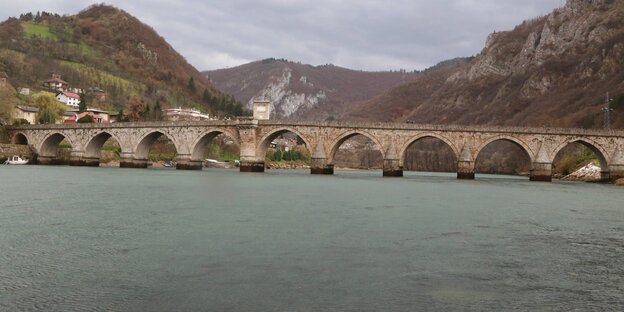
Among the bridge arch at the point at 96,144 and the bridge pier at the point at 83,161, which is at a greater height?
the bridge arch at the point at 96,144

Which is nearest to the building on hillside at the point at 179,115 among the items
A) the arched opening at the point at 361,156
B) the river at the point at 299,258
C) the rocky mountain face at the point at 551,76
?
the arched opening at the point at 361,156

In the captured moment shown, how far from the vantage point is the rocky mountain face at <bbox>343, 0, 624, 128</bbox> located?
343ft

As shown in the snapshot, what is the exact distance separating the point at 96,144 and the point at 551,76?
102 metres

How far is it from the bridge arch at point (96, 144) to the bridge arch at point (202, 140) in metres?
11.3

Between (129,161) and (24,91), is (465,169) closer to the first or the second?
(129,161)

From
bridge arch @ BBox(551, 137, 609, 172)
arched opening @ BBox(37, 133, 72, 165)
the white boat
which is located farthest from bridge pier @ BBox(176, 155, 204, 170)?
bridge arch @ BBox(551, 137, 609, 172)

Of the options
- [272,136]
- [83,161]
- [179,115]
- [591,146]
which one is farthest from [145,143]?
[591,146]

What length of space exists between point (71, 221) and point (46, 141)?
64424mm

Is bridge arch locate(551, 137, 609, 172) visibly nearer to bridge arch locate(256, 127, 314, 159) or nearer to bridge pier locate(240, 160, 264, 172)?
bridge arch locate(256, 127, 314, 159)

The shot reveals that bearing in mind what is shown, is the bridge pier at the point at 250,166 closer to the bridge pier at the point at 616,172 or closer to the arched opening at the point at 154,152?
the arched opening at the point at 154,152

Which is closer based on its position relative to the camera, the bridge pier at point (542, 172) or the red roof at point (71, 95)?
the bridge pier at point (542, 172)

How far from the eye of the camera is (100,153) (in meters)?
79.6

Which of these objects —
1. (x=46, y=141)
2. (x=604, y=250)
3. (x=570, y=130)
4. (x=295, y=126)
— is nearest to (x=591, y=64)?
(x=570, y=130)

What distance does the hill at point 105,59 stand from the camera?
12219 cm
